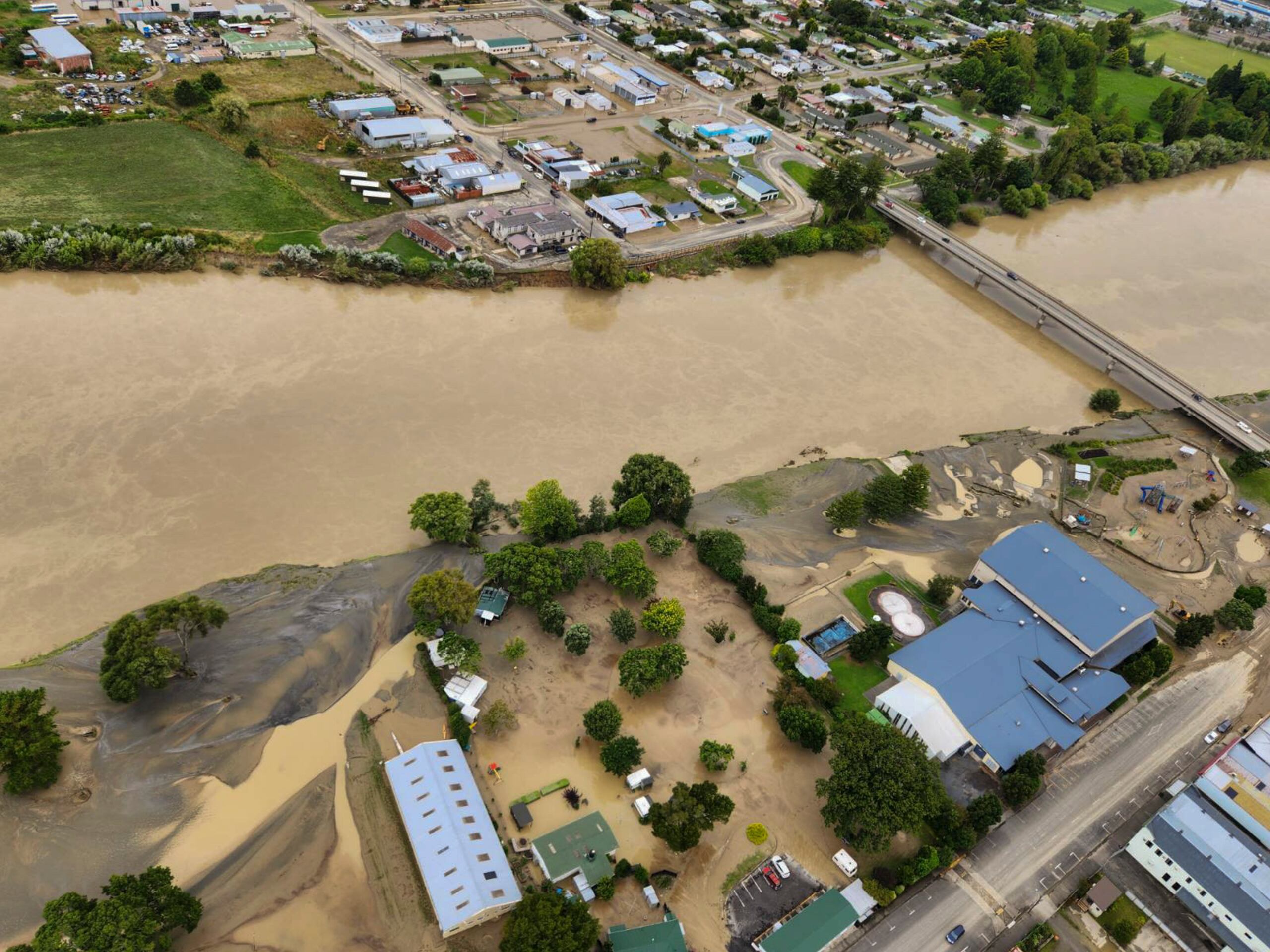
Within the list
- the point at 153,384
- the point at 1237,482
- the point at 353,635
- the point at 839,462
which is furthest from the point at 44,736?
the point at 1237,482

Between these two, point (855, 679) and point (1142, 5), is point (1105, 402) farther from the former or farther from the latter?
point (1142, 5)

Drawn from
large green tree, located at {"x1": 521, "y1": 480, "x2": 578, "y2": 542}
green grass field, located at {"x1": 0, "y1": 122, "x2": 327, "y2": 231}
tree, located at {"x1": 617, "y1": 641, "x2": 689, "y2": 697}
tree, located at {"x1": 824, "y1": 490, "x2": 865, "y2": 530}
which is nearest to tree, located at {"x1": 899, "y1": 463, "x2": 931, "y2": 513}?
tree, located at {"x1": 824, "y1": 490, "x2": 865, "y2": 530}

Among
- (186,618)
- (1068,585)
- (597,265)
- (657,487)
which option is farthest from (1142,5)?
(186,618)

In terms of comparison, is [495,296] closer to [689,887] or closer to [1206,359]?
[689,887]

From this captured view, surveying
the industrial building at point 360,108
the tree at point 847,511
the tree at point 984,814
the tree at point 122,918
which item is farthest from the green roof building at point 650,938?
the industrial building at point 360,108

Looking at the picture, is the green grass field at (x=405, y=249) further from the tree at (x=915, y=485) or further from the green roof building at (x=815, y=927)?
the green roof building at (x=815, y=927)

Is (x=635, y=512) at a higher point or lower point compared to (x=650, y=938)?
higher

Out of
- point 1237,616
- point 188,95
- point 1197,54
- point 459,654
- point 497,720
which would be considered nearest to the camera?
point 497,720
